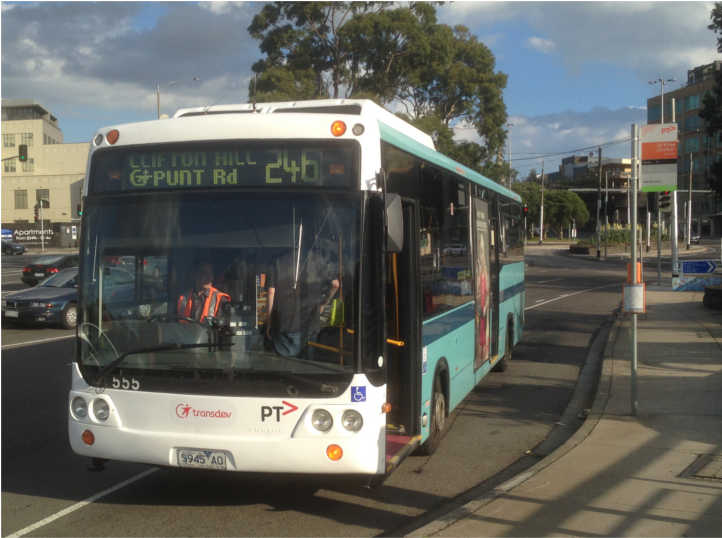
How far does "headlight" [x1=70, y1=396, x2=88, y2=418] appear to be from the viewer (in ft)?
19.2

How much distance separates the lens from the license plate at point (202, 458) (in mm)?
5508

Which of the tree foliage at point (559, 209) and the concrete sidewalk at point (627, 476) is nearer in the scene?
the concrete sidewalk at point (627, 476)

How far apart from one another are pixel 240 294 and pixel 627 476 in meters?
3.75

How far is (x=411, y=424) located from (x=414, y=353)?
2.00 ft

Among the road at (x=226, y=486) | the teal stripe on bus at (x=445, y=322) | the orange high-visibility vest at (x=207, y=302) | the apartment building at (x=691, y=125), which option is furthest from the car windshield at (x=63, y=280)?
the apartment building at (x=691, y=125)

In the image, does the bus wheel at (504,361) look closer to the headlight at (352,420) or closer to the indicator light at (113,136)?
the headlight at (352,420)

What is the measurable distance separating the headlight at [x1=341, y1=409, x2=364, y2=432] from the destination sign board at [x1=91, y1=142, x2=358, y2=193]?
5.39 ft

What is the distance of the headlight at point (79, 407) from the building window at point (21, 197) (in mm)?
85524

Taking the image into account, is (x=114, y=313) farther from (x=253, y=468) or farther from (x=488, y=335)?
(x=488, y=335)

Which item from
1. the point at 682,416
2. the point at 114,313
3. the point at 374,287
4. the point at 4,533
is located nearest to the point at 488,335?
the point at 682,416

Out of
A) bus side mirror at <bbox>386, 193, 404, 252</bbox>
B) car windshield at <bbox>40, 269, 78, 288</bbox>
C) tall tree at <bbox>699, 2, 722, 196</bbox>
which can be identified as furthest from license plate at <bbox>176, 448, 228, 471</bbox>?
tall tree at <bbox>699, 2, 722, 196</bbox>

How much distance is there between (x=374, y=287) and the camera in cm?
564

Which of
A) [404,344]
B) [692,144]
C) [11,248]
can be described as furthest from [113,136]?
[692,144]

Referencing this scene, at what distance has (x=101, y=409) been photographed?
581 centimetres
